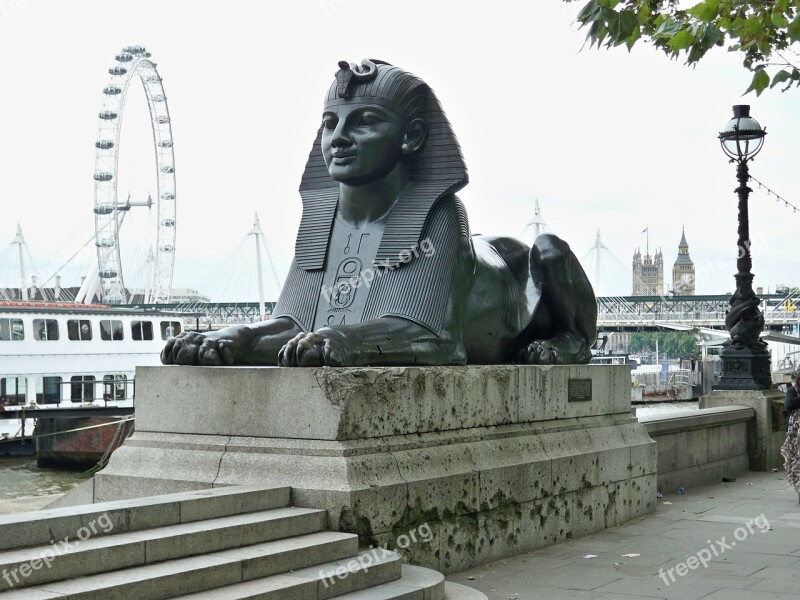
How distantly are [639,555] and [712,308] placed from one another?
3831 inches

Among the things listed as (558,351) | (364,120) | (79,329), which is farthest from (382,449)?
(79,329)

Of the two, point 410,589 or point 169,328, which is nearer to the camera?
point 410,589

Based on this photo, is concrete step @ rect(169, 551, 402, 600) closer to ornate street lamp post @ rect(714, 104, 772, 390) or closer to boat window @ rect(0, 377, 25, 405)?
ornate street lamp post @ rect(714, 104, 772, 390)

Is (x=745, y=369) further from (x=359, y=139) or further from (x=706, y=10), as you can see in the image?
(x=706, y=10)

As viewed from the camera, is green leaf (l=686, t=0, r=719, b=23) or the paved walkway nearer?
green leaf (l=686, t=0, r=719, b=23)

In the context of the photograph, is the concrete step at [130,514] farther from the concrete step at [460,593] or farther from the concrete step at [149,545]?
the concrete step at [460,593]

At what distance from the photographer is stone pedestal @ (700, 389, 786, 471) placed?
14.5m

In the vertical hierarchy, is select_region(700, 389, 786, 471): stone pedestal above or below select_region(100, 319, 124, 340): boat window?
below

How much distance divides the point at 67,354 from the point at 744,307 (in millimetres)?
21809

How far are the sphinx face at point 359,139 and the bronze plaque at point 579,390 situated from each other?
8.02 ft

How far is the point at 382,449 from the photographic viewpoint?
673 cm

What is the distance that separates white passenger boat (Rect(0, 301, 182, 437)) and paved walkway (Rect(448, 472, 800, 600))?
71.2 feet

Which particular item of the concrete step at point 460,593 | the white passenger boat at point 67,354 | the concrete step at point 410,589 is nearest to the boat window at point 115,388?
the white passenger boat at point 67,354

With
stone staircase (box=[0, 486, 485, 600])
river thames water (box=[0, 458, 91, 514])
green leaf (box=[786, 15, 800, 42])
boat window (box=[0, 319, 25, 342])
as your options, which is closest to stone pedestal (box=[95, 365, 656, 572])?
stone staircase (box=[0, 486, 485, 600])
